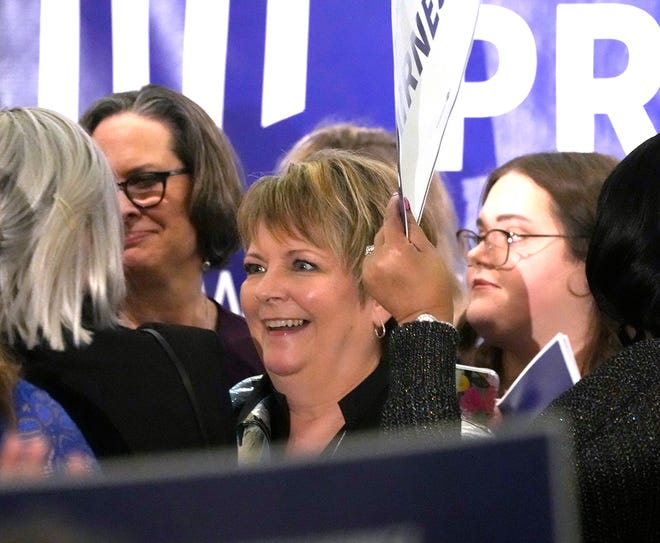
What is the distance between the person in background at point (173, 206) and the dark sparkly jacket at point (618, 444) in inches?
49.0

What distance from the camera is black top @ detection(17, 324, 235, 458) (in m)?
1.50

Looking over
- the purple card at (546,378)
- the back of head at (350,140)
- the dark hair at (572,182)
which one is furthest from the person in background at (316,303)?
the back of head at (350,140)

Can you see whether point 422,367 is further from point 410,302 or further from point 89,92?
point 89,92

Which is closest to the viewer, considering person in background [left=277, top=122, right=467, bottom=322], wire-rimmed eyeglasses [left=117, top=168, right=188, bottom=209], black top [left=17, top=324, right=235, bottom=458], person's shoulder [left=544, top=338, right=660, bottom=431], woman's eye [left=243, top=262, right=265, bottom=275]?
person's shoulder [left=544, top=338, right=660, bottom=431]

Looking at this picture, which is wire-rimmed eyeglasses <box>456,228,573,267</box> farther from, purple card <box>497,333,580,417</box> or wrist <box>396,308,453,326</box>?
wrist <box>396,308,453,326</box>

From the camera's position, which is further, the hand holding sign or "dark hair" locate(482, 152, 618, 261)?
"dark hair" locate(482, 152, 618, 261)

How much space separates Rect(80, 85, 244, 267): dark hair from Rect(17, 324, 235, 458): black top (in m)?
1.02

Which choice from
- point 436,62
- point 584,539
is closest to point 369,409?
point 584,539

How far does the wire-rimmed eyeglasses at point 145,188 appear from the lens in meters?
2.59

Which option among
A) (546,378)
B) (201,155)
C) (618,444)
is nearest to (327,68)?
(201,155)

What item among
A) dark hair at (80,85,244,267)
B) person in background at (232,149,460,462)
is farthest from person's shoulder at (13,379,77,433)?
dark hair at (80,85,244,267)

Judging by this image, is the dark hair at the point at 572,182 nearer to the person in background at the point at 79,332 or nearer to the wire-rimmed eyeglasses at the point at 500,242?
the wire-rimmed eyeglasses at the point at 500,242

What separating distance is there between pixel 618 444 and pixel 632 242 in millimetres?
291

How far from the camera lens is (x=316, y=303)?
6.49ft
